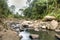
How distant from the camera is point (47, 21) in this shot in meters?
31.8

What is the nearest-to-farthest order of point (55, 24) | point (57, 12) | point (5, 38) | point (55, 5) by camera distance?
1. point (5, 38)
2. point (55, 24)
3. point (57, 12)
4. point (55, 5)

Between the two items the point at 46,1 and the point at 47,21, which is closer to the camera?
the point at 47,21

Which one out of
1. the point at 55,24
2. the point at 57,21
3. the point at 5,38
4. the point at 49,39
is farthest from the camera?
the point at 57,21

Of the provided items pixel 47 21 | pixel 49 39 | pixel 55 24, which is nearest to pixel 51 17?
pixel 47 21

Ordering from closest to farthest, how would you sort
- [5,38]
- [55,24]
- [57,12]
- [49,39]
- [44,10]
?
[5,38], [49,39], [55,24], [57,12], [44,10]

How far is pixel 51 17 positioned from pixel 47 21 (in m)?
1.01

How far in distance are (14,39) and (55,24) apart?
51.8 feet

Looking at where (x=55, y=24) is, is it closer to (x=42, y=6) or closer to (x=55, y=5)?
(x=55, y=5)

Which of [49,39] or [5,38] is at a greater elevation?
[5,38]

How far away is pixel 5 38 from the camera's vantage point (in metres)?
12.9

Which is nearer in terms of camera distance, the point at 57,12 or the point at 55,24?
the point at 55,24

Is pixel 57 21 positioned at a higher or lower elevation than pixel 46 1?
lower

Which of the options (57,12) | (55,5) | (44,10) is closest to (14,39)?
(57,12)

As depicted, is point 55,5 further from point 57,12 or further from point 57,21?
point 57,21
